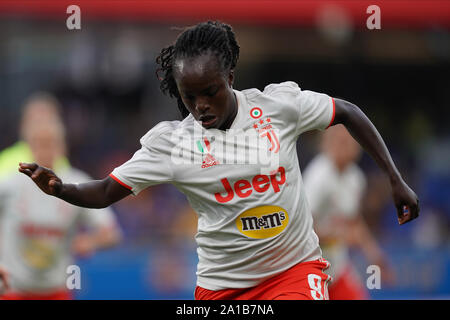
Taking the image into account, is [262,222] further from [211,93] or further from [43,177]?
[43,177]

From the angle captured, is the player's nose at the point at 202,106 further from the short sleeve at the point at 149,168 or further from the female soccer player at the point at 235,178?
the short sleeve at the point at 149,168

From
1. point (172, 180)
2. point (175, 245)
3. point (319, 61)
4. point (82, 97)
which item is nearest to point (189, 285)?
point (175, 245)

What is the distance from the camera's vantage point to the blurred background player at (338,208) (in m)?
7.55

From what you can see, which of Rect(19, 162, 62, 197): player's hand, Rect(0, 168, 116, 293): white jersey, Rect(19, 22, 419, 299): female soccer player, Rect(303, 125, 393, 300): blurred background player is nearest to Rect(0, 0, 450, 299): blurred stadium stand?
Rect(303, 125, 393, 300): blurred background player

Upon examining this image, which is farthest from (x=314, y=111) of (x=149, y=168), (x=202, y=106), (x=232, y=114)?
(x=149, y=168)

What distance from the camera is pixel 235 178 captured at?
164 inches

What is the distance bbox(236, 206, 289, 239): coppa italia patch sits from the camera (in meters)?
4.18

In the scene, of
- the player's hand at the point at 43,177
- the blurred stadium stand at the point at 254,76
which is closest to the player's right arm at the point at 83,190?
the player's hand at the point at 43,177

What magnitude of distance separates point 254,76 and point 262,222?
9.85 metres

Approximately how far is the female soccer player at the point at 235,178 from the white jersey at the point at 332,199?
321cm

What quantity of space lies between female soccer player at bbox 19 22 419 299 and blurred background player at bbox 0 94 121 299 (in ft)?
8.23

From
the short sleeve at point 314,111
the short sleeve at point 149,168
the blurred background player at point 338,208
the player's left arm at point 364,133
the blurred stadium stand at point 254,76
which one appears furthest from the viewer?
the blurred stadium stand at point 254,76
